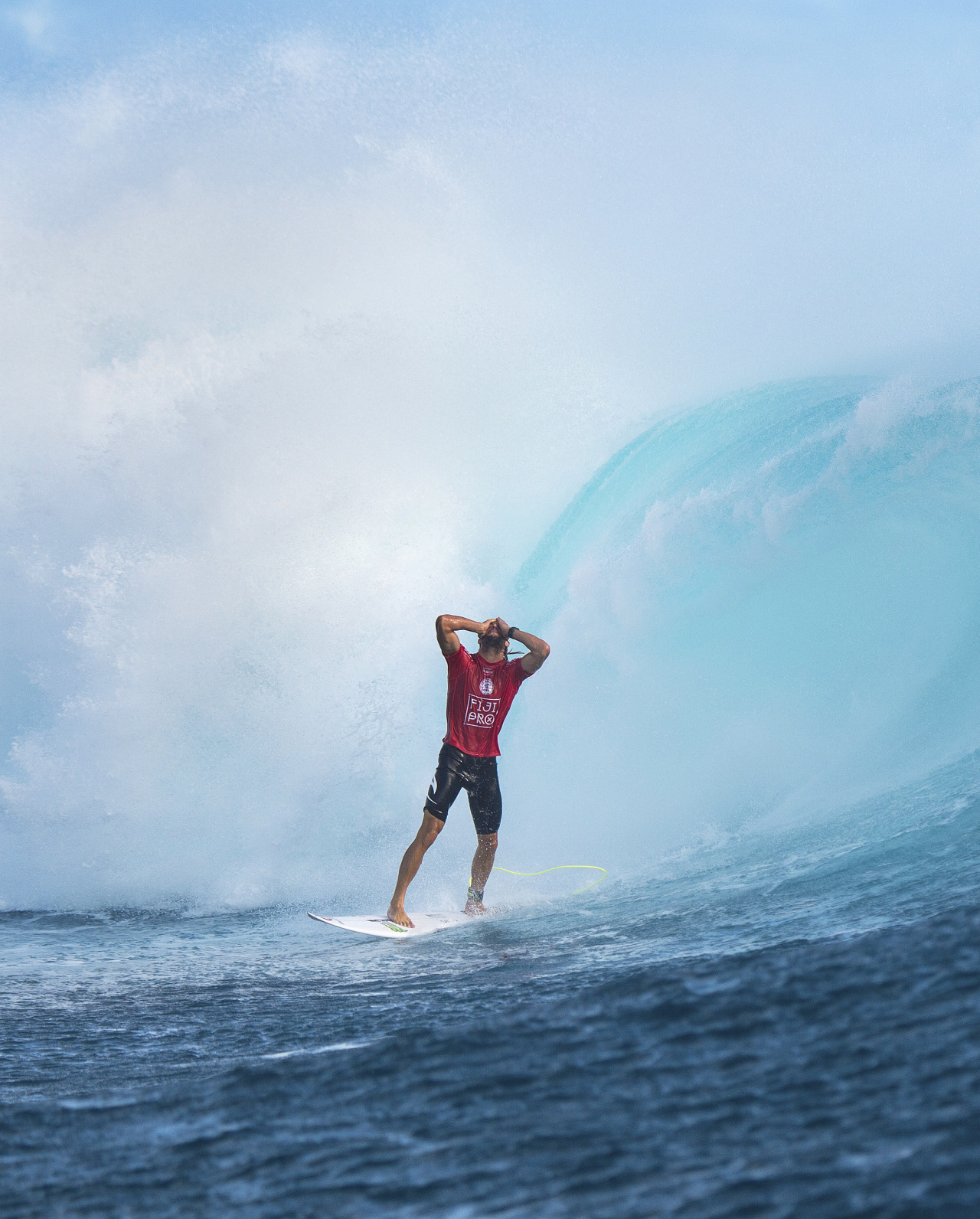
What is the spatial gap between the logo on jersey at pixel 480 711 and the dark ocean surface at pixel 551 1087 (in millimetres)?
1858

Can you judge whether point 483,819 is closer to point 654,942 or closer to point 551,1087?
point 654,942

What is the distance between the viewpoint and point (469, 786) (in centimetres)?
599

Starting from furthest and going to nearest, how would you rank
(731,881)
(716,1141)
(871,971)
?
(731,881) < (871,971) < (716,1141)

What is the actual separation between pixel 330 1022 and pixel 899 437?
864 centimetres

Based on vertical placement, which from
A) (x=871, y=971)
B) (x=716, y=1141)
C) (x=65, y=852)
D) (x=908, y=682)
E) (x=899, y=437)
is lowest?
(x=716, y=1141)

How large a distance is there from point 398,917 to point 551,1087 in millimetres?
3926

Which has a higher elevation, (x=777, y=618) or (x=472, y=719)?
(x=777, y=618)

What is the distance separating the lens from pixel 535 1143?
5.78ft

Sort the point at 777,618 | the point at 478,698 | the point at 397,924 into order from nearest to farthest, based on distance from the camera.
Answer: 1. the point at 397,924
2. the point at 478,698
3. the point at 777,618

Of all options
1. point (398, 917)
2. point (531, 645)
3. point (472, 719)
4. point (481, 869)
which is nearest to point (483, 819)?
point (481, 869)

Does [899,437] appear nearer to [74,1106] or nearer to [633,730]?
[633,730]

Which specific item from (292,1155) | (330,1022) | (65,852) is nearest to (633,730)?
(65,852)

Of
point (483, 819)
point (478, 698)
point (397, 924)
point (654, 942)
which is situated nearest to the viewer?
point (654, 942)

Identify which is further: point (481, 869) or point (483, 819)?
point (481, 869)
